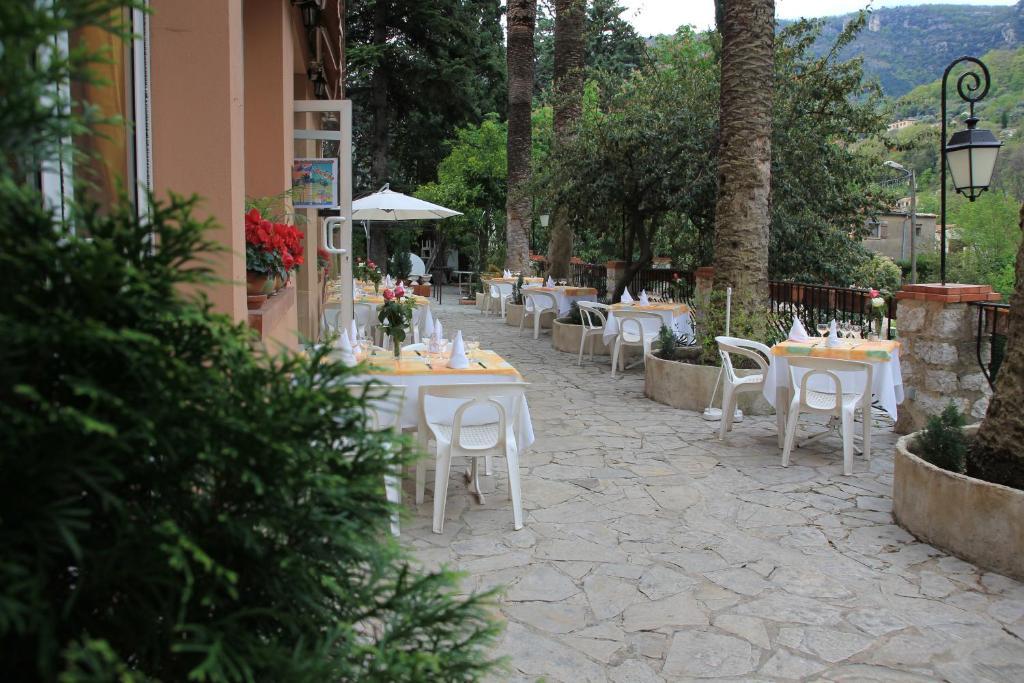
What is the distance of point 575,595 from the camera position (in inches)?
161

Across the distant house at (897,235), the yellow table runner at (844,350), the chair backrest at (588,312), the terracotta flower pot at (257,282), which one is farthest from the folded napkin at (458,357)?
the distant house at (897,235)

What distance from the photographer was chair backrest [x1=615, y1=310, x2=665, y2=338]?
11.0 m

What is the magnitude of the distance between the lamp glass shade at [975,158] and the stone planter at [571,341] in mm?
5629

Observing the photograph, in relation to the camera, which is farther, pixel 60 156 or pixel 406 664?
pixel 406 664

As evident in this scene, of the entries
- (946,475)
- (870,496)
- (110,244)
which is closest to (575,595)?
(946,475)

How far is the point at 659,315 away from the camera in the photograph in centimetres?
1098

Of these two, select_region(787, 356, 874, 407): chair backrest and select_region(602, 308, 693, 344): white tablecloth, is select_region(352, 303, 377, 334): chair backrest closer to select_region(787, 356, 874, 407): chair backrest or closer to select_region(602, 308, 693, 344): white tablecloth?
select_region(602, 308, 693, 344): white tablecloth

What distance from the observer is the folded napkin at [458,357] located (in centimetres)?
550

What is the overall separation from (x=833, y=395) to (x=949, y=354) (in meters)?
1.49

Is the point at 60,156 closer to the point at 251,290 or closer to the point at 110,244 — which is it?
the point at 110,244

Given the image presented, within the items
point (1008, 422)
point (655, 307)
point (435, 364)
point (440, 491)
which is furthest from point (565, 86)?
point (1008, 422)

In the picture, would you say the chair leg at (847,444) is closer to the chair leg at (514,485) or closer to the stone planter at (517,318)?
the chair leg at (514,485)

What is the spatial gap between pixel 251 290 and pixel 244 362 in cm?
341

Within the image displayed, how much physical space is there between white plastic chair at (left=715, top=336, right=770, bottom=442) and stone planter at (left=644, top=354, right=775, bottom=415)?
1.18 m
